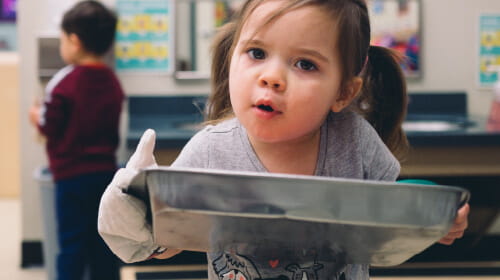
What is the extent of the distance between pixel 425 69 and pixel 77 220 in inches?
66.5

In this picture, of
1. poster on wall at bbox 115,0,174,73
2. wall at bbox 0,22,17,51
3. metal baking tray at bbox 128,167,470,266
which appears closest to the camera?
metal baking tray at bbox 128,167,470,266

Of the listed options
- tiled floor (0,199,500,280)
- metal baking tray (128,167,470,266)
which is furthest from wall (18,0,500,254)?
metal baking tray (128,167,470,266)

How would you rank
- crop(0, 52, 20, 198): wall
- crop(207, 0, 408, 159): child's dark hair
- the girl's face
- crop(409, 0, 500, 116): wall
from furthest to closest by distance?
crop(0, 52, 20, 198): wall → crop(409, 0, 500, 116): wall → crop(207, 0, 408, 159): child's dark hair → the girl's face

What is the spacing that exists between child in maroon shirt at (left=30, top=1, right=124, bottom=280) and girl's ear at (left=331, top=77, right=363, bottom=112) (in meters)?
1.65

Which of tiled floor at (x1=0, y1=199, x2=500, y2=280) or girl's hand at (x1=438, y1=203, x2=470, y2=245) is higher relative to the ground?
girl's hand at (x1=438, y1=203, x2=470, y2=245)

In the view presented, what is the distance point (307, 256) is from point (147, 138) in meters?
0.22

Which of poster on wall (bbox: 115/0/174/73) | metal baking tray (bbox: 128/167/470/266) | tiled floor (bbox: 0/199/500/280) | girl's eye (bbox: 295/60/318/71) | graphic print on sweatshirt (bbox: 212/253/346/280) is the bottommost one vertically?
tiled floor (bbox: 0/199/500/280)

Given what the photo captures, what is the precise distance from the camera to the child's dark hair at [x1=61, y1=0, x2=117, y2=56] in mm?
2588

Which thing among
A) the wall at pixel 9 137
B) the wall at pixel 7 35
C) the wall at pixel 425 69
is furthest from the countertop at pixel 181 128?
the wall at pixel 7 35

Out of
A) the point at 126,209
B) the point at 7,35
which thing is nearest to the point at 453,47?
the point at 126,209

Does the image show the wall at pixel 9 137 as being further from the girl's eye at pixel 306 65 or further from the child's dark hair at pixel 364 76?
the girl's eye at pixel 306 65

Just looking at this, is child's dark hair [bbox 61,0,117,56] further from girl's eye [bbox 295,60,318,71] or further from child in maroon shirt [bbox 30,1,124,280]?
girl's eye [bbox 295,60,318,71]

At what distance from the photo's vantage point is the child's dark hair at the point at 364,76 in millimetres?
937

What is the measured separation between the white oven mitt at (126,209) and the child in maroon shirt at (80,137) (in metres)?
1.75
